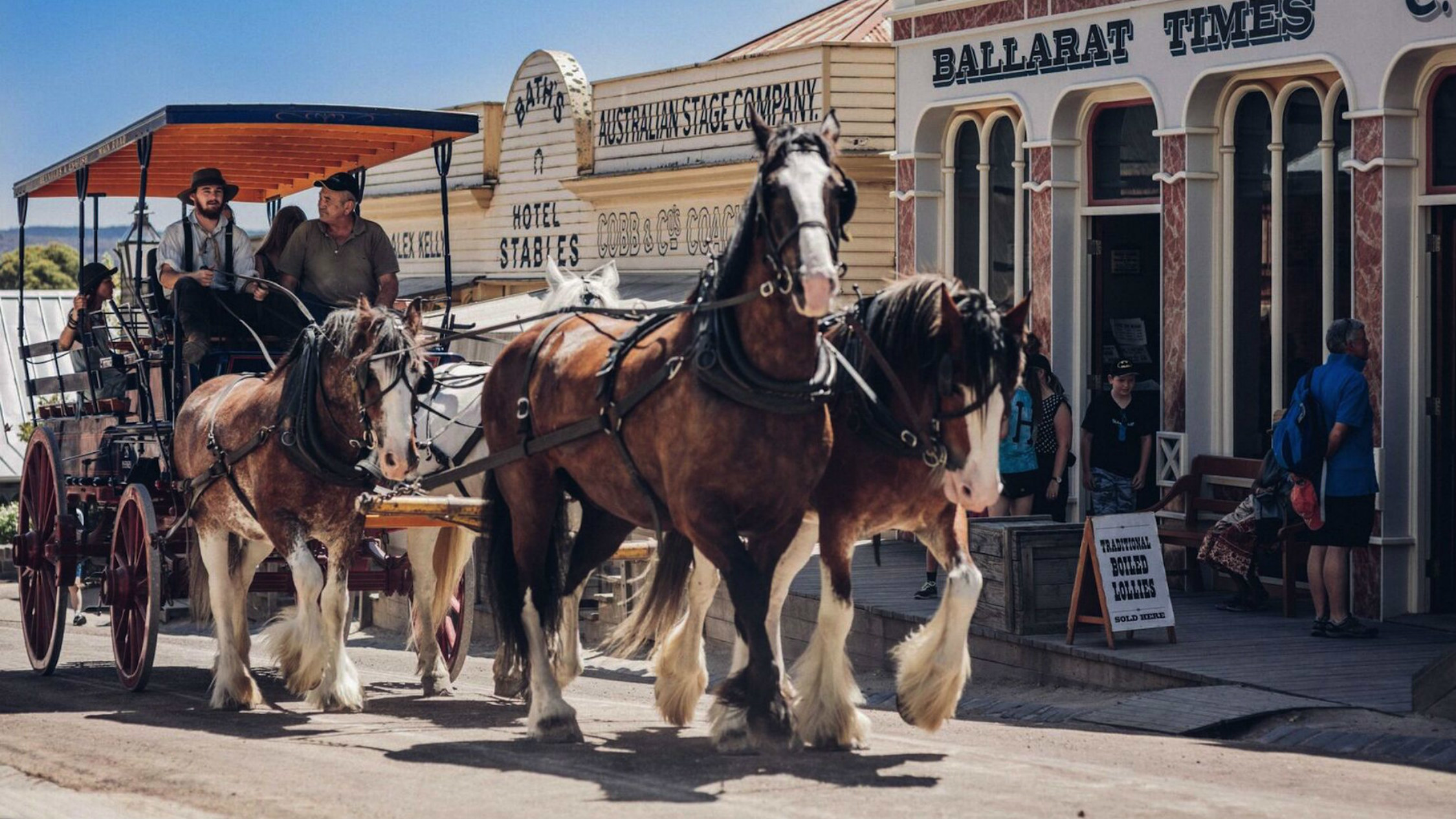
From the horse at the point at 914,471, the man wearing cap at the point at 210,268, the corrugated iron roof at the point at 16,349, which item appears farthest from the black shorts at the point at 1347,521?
the corrugated iron roof at the point at 16,349

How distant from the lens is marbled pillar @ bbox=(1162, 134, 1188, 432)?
13.9 metres

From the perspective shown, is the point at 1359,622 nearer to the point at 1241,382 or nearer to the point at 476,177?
the point at 1241,382

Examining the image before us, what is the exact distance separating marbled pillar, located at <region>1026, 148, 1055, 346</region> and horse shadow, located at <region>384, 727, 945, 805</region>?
24.0 ft

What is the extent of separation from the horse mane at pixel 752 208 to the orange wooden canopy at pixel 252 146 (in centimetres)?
403

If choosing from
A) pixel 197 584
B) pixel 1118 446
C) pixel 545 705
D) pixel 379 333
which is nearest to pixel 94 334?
pixel 197 584

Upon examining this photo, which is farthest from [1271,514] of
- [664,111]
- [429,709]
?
[664,111]

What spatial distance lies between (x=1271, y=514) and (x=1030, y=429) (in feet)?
5.77

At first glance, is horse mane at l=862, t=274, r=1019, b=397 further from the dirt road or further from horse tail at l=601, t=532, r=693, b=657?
the dirt road

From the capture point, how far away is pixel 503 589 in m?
9.18

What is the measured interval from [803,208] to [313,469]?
3441 mm

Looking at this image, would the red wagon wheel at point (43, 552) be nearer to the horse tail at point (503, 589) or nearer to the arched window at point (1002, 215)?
the horse tail at point (503, 589)

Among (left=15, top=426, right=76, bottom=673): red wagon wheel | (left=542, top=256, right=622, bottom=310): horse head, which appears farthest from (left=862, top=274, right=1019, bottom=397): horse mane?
(left=15, top=426, right=76, bottom=673): red wagon wheel

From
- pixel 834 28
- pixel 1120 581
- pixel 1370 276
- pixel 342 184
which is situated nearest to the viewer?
pixel 1120 581

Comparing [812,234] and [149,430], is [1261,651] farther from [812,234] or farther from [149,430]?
[149,430]
